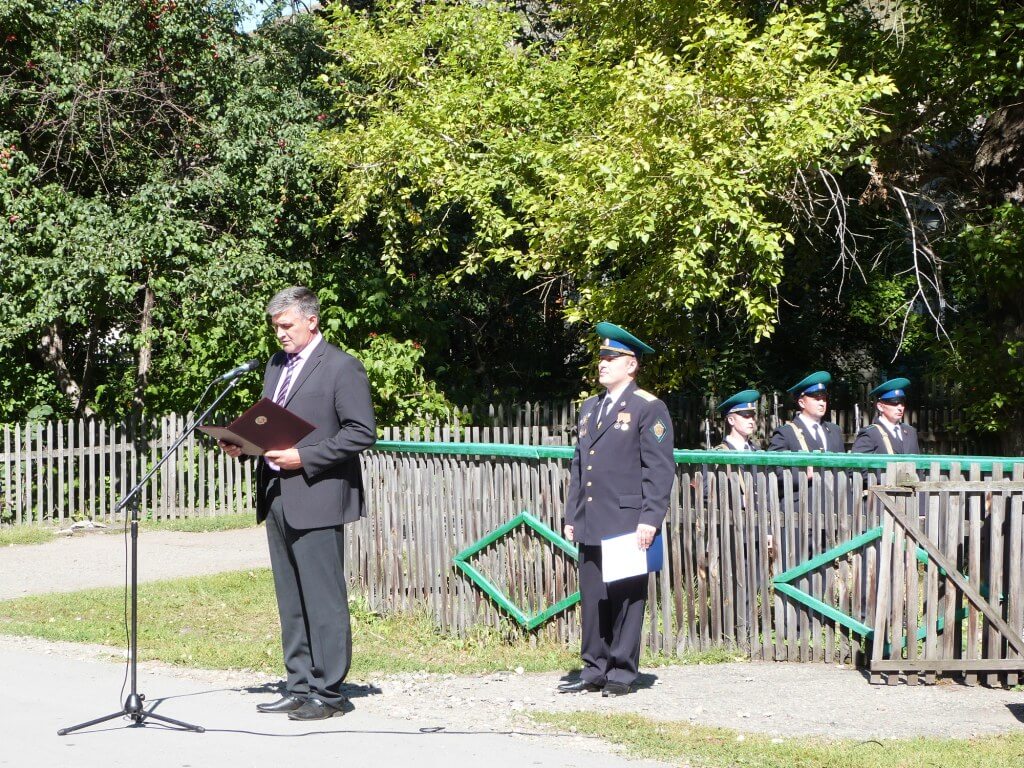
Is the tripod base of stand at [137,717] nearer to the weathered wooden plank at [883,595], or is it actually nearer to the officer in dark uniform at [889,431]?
the weathered wooden plank at [883,595]

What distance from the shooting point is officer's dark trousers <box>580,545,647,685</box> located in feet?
22.6

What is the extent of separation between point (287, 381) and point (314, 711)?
66.5 inches

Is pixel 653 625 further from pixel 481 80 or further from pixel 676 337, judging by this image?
pixel 481 80

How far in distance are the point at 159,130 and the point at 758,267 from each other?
9195 millimetres

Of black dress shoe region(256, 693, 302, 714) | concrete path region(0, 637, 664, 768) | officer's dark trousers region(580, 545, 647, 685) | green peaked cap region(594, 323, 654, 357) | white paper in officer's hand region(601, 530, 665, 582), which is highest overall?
green peaked cap region(594, 323, 654, 357)

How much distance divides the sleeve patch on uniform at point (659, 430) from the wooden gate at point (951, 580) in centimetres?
130

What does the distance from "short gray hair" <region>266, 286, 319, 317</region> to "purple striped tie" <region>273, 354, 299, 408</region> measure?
0.83 feet

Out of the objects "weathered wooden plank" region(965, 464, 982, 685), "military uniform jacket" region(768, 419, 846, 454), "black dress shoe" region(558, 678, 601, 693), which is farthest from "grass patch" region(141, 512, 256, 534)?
"weathered wooden plank" region(965, 464, 982, 685)

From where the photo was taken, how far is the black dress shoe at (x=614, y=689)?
682cm

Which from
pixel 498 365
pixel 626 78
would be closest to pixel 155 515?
pixel 498 365

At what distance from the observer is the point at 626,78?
1195cm

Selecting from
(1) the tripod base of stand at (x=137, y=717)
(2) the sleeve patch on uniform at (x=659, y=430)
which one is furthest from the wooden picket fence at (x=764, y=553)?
(1) the tripod base of stand at (x=137, y=717)

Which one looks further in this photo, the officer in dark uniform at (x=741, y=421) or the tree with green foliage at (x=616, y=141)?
the tree with green foliage at (x=616, y=141)

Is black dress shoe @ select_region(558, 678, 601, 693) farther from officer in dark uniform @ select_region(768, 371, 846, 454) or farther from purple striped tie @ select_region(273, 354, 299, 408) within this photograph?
officer in dark uniform @ select_region(768, 371, 846, 454)
